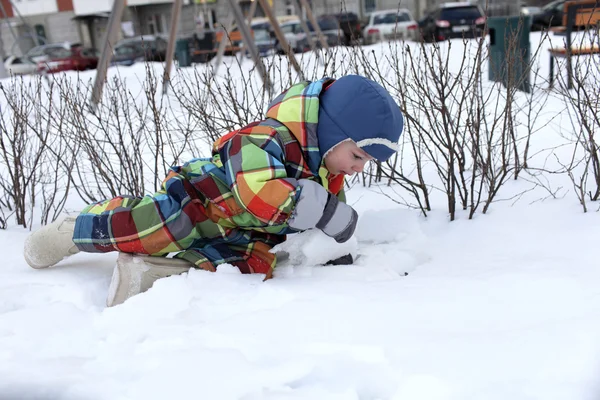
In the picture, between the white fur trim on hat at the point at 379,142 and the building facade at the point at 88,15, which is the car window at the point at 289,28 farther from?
the white fur trim on hat at the point at 379,142

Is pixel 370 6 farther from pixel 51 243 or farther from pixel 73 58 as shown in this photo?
pixel 51 243

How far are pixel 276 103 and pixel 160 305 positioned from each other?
0.82m

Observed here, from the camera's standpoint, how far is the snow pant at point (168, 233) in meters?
1.92

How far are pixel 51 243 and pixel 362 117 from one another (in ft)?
4.13

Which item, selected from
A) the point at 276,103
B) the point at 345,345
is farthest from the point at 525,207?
the point at 345,345

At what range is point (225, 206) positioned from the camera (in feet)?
6.32

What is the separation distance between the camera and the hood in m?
1.85

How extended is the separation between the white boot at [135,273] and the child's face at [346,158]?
66 centimetres

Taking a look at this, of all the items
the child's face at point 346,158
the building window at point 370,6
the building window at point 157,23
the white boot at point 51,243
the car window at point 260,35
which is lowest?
the white boot at point 51,243

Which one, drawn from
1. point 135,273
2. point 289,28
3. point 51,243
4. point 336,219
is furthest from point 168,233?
point 289,28

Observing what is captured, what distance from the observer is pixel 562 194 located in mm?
2605

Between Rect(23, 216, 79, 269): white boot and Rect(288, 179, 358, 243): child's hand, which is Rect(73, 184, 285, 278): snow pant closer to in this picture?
Rect(23, 216, 79, 269): white boot

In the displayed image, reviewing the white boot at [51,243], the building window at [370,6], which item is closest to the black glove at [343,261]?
the white boot at [51,243]

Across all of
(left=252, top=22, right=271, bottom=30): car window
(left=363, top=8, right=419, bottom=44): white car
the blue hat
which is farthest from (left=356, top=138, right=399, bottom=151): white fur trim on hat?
(left=252, top=22, right=271, bottom=30): car window
